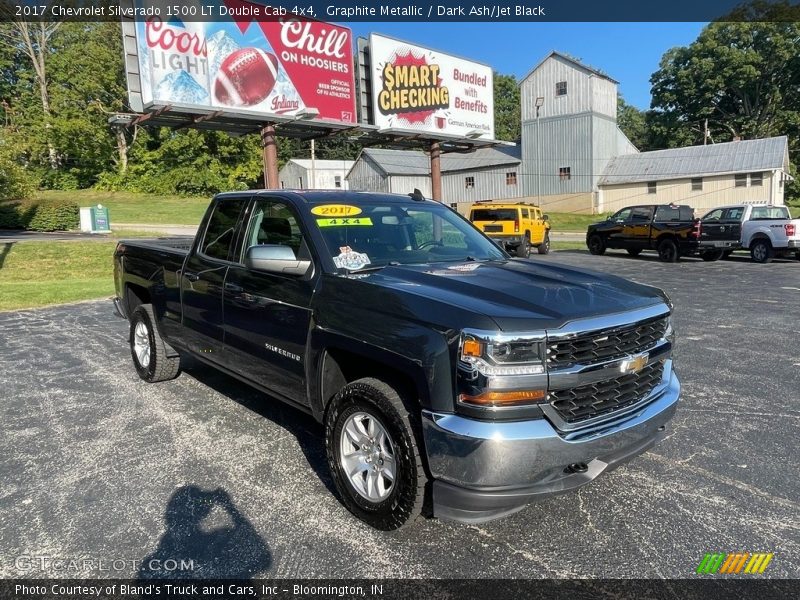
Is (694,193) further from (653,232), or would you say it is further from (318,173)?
(318,173)

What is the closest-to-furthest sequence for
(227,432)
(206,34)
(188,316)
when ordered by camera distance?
(227,432) < (188,316) < (206,34)

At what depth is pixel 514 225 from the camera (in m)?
21.2

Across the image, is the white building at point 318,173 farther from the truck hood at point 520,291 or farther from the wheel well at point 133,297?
the truck hood at point 520,291

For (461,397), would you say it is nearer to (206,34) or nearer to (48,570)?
(48,570)

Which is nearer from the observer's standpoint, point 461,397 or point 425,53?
point 461,397

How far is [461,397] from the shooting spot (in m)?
2.66

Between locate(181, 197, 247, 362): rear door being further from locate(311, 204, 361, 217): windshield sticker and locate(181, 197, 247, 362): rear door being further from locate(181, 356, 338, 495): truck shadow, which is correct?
locate(311, 204, 361, 217): windshield sticker

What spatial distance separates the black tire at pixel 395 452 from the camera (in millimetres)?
2852

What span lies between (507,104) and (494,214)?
62982 mm

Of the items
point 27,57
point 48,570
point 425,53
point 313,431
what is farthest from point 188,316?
point 27,57

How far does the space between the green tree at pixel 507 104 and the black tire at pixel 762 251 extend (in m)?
62.2

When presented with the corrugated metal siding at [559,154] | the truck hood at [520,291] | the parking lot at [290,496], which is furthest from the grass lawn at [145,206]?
the truck hood at [520,291]

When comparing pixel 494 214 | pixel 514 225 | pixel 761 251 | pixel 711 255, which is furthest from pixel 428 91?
pixel 761 251

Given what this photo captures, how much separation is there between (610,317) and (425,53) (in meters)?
22.1
